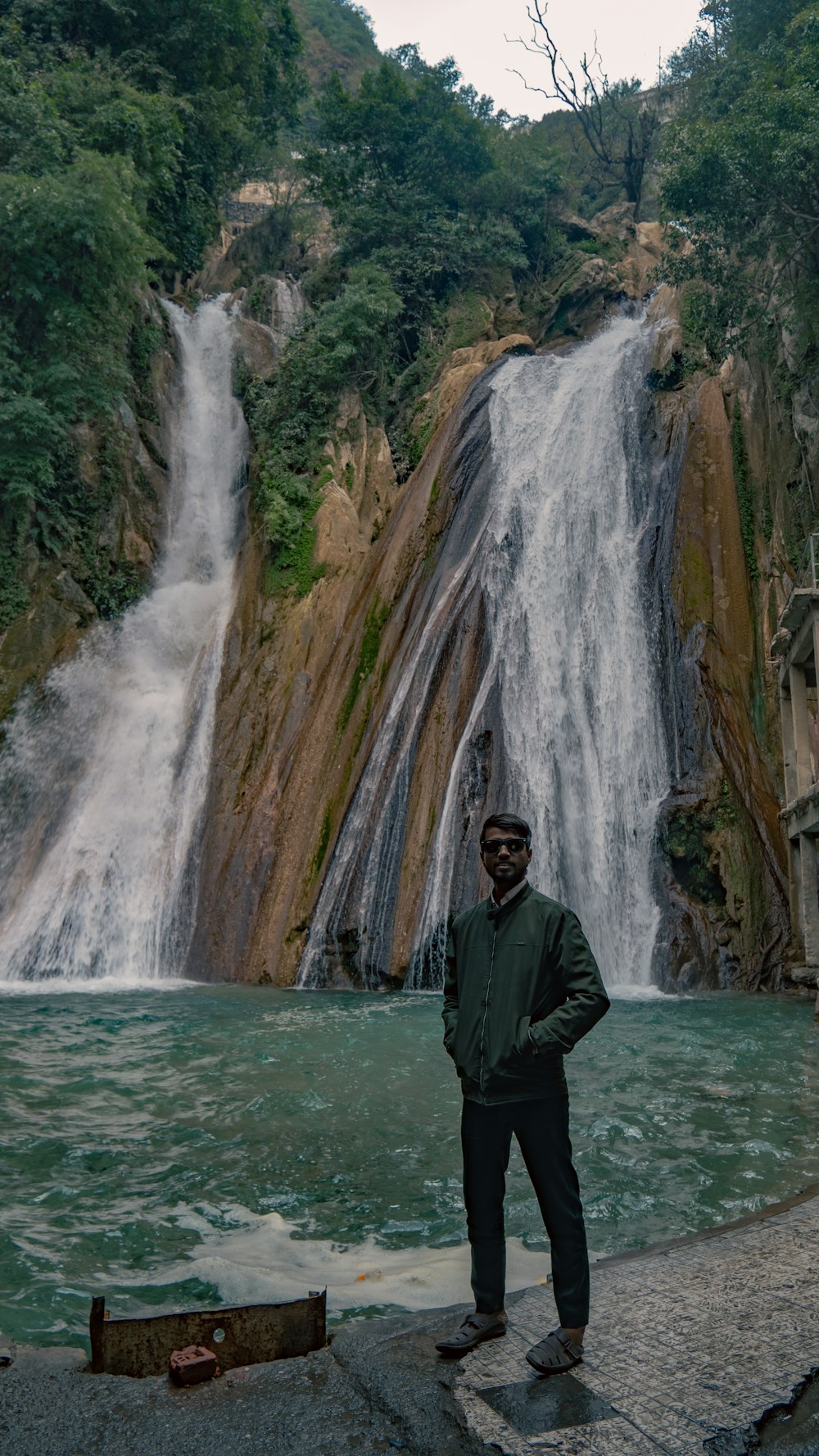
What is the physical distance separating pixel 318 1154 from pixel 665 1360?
343 cm

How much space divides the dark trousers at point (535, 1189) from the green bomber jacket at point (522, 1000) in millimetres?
79

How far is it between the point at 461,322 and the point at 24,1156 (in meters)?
24.8

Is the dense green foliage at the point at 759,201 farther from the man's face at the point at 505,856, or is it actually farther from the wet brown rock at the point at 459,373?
the man's face at the point at 505,856

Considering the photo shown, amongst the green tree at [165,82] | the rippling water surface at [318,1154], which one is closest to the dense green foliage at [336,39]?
the green tree at [165,82]

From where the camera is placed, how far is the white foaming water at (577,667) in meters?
14.3

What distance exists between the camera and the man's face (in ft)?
11.7

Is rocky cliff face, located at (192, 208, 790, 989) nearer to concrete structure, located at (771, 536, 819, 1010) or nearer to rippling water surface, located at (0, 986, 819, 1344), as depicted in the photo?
concrete structure, located at (771, 536, 819, 1010)

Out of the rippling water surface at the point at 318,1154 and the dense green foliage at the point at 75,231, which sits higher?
the dense green foliage at the point at 75,231

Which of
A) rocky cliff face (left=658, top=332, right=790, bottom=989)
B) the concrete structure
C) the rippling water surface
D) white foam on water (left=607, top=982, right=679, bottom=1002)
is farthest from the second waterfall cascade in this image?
the rippling water surface

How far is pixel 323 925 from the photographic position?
1457cm

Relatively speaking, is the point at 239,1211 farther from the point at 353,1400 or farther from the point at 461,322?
the point at 461,322

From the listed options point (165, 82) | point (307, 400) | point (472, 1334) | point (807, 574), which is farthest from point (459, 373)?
point (472, 1334)

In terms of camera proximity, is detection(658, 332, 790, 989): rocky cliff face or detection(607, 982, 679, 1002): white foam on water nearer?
detection(607, 982, 679, 1002): white foam on water

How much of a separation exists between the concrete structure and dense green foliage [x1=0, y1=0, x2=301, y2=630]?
13.3 metres
